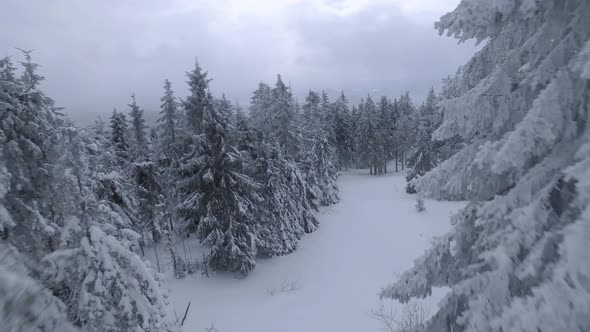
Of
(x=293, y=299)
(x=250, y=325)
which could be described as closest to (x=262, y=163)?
(x=293, y=299)

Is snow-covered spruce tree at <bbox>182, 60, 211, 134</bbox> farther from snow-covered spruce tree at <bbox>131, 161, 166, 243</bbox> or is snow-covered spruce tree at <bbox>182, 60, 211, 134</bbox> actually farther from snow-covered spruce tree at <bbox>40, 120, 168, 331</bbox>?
snow-covered spruce tree at <bbox>40, 120, 168, 331</bbox>

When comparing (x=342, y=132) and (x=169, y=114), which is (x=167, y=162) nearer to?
(x=169, y=114)

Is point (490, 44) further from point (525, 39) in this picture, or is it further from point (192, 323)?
point (192, 323)

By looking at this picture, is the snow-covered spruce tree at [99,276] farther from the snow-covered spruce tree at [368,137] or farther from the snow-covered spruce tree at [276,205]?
the snow-covered spruce tree at [368,137]

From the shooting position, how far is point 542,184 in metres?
2.83

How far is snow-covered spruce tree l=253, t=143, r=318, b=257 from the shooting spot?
21.9 meters

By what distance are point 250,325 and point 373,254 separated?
1067 centimetres

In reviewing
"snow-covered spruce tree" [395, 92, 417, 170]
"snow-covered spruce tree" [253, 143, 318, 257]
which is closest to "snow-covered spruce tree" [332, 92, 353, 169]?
"snow-covered spruce tree" [395, 92, 417, 170]

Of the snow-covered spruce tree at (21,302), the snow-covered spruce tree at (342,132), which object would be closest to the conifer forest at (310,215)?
the snow-covered spruce tree at (21,302)

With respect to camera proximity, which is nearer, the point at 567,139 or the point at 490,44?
the point at 567,139

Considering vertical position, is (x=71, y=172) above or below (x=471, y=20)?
below

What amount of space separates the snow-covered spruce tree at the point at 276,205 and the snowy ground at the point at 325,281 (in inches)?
37.9

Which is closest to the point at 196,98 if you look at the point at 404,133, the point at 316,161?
the point at 316,161

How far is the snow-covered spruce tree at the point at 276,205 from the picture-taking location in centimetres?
2188
